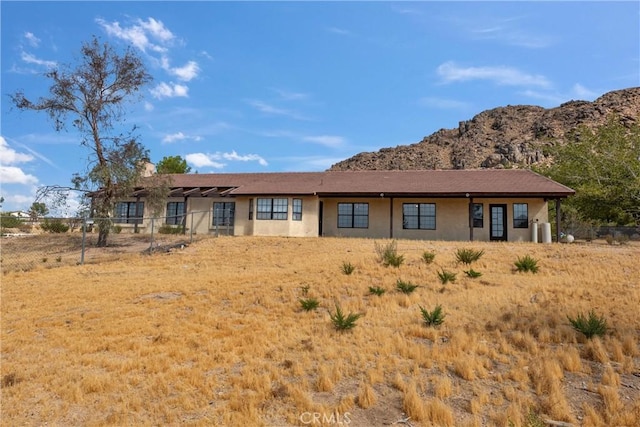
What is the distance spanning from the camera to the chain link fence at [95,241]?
18.2m

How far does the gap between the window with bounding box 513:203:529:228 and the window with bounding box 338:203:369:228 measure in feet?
29.1

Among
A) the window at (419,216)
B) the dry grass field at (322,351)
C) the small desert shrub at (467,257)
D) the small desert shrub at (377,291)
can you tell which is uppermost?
the window at (419,216)

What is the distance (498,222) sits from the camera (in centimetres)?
2294

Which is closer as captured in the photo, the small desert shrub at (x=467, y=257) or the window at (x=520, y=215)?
the small desert shrub at (x=467, y=257)

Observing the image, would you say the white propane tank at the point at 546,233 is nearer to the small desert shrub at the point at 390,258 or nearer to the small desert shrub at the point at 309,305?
the small desert shrub at the point at 390,258

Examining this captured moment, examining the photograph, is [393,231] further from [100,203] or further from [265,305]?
[100,203]

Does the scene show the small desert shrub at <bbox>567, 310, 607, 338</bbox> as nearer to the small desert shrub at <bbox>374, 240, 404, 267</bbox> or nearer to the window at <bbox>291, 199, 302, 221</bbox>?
the small desert shrub at <bbox>374, 240, 404, 267</bbox>

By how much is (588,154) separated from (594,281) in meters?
21.7

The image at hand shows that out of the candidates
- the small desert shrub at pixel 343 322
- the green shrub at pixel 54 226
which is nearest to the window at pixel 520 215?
the small desert shrub at pixel 343 322

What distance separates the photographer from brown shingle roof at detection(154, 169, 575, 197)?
22.2 m

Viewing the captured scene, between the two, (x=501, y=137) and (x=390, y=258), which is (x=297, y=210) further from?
(x=501, y=137)

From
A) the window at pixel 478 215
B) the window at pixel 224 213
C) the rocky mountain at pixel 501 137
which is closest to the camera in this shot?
the window at pixel 478 215

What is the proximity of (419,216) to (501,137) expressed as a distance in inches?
2817

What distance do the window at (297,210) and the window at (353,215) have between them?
2731 millimetres
